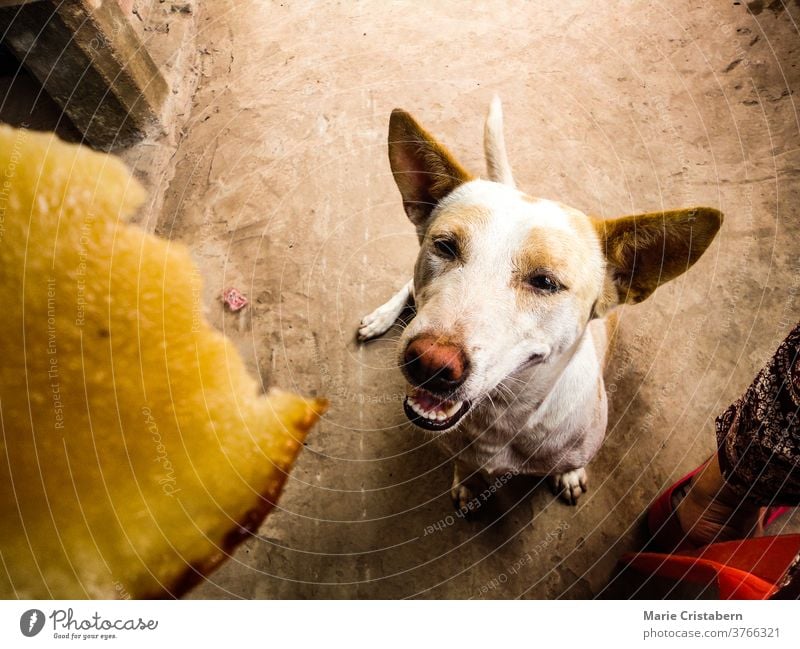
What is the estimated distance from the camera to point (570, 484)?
190cm

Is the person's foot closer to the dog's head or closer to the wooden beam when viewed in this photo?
the dog's head

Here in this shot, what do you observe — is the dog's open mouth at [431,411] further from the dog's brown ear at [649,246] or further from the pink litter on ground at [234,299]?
the pink litter on ground at [234,299]

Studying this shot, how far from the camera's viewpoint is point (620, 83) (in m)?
2.60

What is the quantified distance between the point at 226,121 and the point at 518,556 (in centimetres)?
242

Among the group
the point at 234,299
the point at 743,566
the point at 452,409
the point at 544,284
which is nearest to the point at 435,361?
the point at 452,409

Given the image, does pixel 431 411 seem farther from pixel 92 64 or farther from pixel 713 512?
pixel 92 64

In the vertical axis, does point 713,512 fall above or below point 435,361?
below

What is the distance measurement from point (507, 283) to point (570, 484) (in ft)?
3.58

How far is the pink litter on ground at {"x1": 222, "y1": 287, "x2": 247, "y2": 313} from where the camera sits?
2264 mm

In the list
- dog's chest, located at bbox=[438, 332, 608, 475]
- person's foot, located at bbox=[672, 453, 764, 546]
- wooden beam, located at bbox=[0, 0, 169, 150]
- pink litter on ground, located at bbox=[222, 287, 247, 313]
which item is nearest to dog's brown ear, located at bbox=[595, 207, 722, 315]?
dog's chest, located at bbox=[438, 332, 608, 475]

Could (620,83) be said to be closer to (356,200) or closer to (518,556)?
(356,200)

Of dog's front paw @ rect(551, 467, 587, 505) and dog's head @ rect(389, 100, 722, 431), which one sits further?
dog's front paw @ rect(551, 467, 587, 505)
